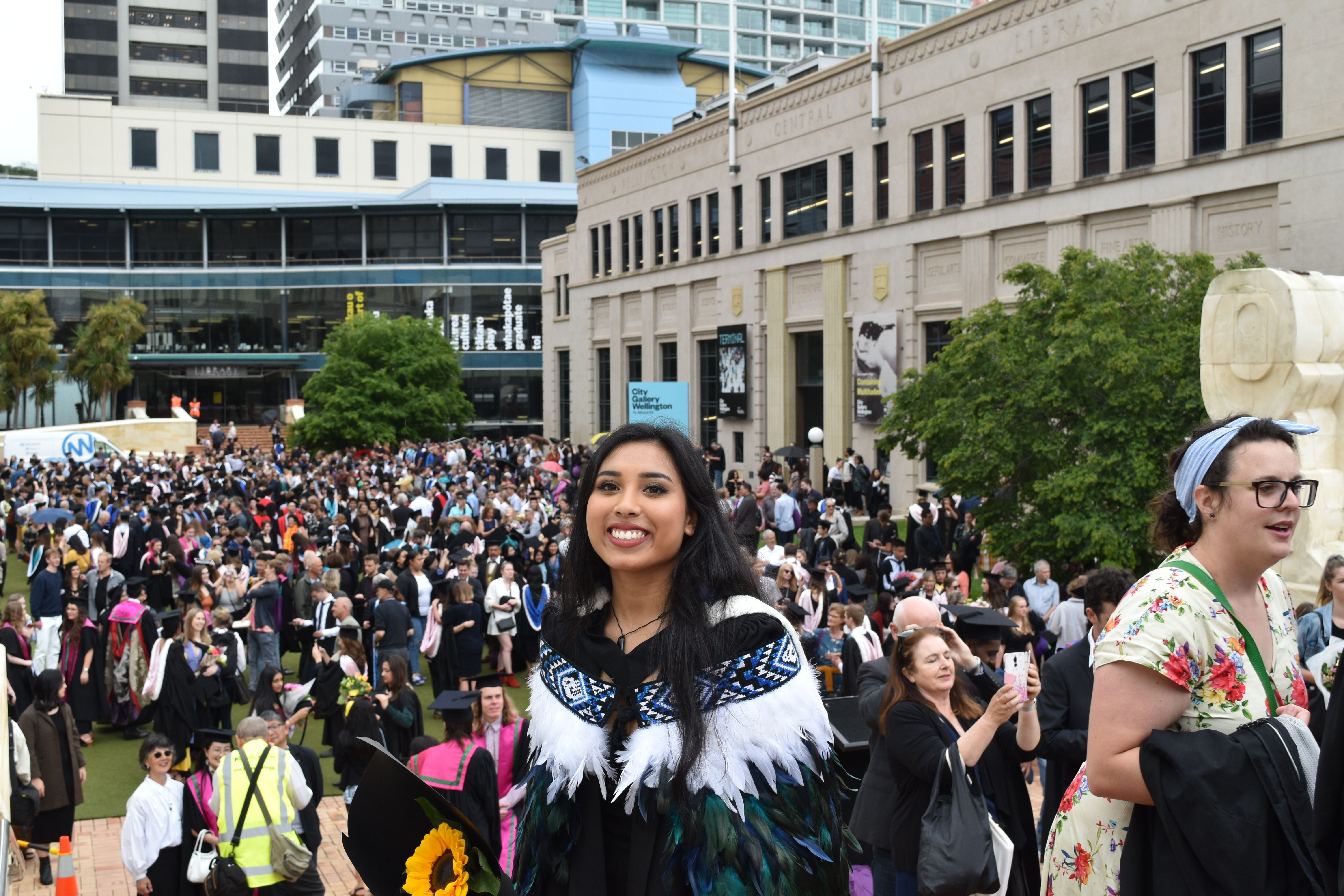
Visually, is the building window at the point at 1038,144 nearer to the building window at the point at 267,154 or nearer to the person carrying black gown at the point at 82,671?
the person carrying black gown at the point at 82,671

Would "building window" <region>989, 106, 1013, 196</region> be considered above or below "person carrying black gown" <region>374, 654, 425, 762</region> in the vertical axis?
above

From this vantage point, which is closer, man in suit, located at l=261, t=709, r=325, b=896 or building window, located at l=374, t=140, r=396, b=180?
man in suit, located at l=261, t=709, r=325, b=896

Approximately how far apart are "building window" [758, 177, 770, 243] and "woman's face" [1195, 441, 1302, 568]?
37748 millimetres

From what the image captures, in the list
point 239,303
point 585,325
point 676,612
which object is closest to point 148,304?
point 239,303

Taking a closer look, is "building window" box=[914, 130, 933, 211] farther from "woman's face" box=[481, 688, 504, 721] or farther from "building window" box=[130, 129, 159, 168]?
"building window" box=[130, 129, 159, 168]

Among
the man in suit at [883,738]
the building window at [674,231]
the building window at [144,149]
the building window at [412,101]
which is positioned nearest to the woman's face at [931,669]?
the man in suit at [883,738]

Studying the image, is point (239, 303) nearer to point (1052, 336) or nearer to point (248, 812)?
point (1052, 336)

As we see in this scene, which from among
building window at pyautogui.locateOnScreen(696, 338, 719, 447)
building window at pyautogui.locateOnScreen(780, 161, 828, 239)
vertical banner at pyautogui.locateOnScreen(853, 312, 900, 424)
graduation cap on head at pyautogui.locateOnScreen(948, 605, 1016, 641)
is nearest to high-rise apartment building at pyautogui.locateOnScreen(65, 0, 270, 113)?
building window at pyautogui.locateOnScreen(696, 338, 719, 447)

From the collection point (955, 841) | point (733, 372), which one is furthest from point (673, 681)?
point (733, 372)

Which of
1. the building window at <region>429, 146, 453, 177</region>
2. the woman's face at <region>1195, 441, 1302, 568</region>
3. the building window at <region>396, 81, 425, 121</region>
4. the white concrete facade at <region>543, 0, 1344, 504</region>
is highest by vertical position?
the building window at <region>396, 81, 425, 121</region>

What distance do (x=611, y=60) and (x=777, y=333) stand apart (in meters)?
57.8

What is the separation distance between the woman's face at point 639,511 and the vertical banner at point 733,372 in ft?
126

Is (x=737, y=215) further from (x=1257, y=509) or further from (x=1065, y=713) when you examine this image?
(x=1257, y=509)

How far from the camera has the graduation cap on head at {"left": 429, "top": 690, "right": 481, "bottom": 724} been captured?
7754mm
